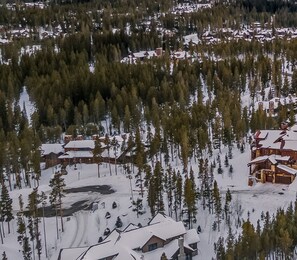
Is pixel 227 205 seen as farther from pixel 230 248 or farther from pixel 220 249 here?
pixel 230 248

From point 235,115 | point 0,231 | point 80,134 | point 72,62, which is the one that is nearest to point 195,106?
point 235,115

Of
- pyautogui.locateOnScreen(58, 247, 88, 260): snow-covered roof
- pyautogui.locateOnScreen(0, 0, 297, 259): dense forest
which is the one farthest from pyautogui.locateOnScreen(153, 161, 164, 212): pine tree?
pyautogui.locateOnScreen(58, 247, 88, 260): snow-covered roof

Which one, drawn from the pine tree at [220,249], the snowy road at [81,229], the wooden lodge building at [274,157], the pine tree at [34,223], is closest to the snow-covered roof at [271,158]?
the wooden lodge building at [274,157]

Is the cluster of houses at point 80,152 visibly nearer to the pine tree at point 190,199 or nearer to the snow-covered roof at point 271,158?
the snow-covered roof at point 271,158

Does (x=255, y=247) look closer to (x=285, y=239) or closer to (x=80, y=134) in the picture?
(x=285, y=239)

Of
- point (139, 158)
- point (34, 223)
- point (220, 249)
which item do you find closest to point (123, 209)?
point (139, 158)

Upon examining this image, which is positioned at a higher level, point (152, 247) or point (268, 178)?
point (268, 178)
